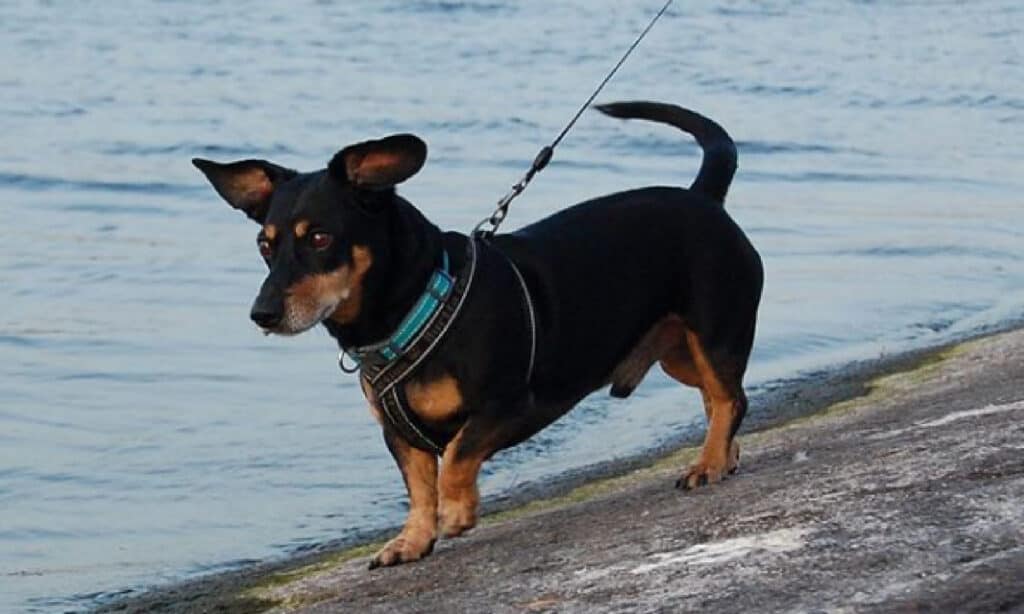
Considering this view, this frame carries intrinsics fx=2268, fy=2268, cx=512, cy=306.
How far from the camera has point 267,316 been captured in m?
5.05

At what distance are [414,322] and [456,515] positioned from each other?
51 centimetres

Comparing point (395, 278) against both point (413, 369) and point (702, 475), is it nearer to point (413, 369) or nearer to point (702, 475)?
point (413, 369)

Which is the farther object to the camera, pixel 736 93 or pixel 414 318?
pixel 736 93

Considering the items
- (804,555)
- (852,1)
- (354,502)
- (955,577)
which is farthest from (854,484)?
(852,1)

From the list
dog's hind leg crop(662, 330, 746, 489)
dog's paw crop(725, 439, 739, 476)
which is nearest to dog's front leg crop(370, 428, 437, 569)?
dog's hind leg crop(662, 330, 746, 489)

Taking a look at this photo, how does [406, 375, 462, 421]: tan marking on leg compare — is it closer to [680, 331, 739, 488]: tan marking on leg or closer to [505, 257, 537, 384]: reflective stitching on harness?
[505, 257, 537, 384]: reflective stitching on harness

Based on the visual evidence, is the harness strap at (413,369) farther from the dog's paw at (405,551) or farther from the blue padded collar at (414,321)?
the dog's paw at (405,551)

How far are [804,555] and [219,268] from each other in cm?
753

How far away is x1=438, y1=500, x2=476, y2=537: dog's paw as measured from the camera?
18.0ft

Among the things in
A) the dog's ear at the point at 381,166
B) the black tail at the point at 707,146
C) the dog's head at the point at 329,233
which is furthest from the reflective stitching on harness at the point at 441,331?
the black tail at the point at 707,146

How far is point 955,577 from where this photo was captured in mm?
4117

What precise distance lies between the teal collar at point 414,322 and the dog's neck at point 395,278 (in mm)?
14

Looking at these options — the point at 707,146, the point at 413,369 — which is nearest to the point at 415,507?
the point at 413,369

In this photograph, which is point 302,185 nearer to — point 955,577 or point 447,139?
point 955,577
